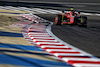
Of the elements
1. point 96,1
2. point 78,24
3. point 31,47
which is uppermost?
point 31,47

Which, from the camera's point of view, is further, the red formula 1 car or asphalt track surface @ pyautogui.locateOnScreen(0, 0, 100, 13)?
asphalt track surface @ pyautogui.locateOnScreen(0, 0, 100, 13)

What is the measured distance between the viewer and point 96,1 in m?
38.4

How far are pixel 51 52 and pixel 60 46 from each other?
1038 mm

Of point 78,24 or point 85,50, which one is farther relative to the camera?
point 78,24

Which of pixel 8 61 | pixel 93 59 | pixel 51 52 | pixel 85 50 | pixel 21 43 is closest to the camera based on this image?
pixel 8 61

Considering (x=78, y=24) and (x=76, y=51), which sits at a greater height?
(x=76, y=51)

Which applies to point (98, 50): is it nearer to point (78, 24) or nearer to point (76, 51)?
point (76, 51)

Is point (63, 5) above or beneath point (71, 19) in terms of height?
beneath

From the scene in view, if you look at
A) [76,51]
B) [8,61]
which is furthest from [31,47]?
[8,61]

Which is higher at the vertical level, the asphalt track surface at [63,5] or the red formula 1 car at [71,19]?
the red formula 1 car at [71,19]

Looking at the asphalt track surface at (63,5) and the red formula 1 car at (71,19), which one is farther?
the asphalt track surface at (63,5)

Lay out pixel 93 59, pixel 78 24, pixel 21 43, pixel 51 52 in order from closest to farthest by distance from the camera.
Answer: pixel 93 59 → pixel 51 52 → pixel 21 43 → pixel 78 24

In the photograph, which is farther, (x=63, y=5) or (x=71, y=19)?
(x=63, y=5)

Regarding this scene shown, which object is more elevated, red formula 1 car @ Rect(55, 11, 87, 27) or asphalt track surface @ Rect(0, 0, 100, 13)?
red formula 1 car @ Rect(55, 11, 87, 27)
